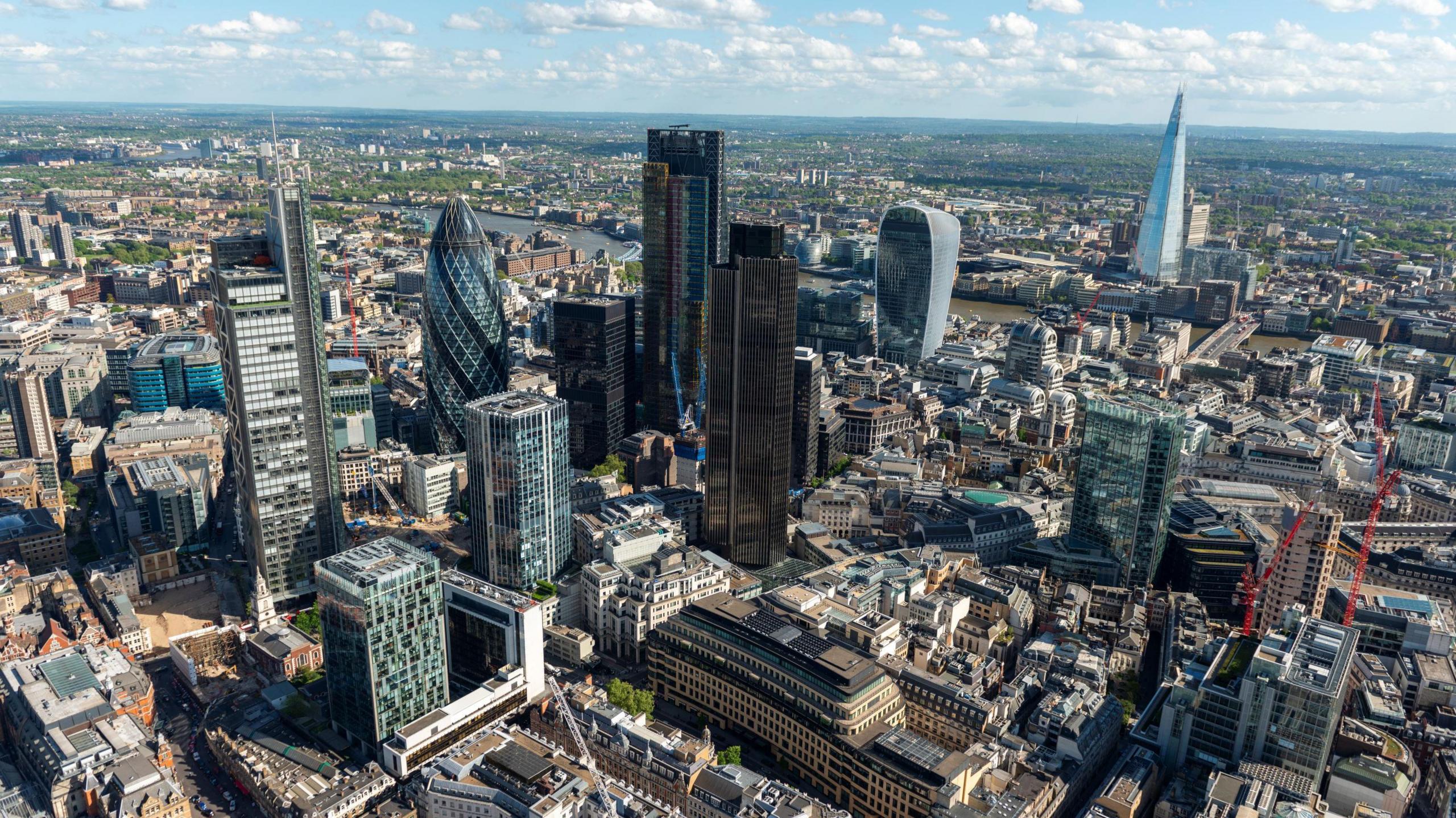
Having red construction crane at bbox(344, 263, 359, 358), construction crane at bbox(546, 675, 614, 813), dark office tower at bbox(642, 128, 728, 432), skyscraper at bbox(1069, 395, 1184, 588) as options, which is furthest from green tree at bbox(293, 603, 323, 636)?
red construction crane at bbox(344, 263, 359, 358)

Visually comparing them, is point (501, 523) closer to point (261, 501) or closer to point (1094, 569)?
point (261, 501)

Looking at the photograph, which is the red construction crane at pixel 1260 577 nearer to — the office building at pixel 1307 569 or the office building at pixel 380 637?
the office building at pixel 1307 569

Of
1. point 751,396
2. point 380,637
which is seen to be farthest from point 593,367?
point 380,637

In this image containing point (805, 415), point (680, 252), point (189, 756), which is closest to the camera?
point (189, 756)

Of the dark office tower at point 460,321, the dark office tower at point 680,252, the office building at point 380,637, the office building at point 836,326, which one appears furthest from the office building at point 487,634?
the office building at point 836,326

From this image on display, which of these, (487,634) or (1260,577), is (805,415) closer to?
(1260,577)

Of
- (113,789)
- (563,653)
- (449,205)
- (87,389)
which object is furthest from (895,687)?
(87,389)
